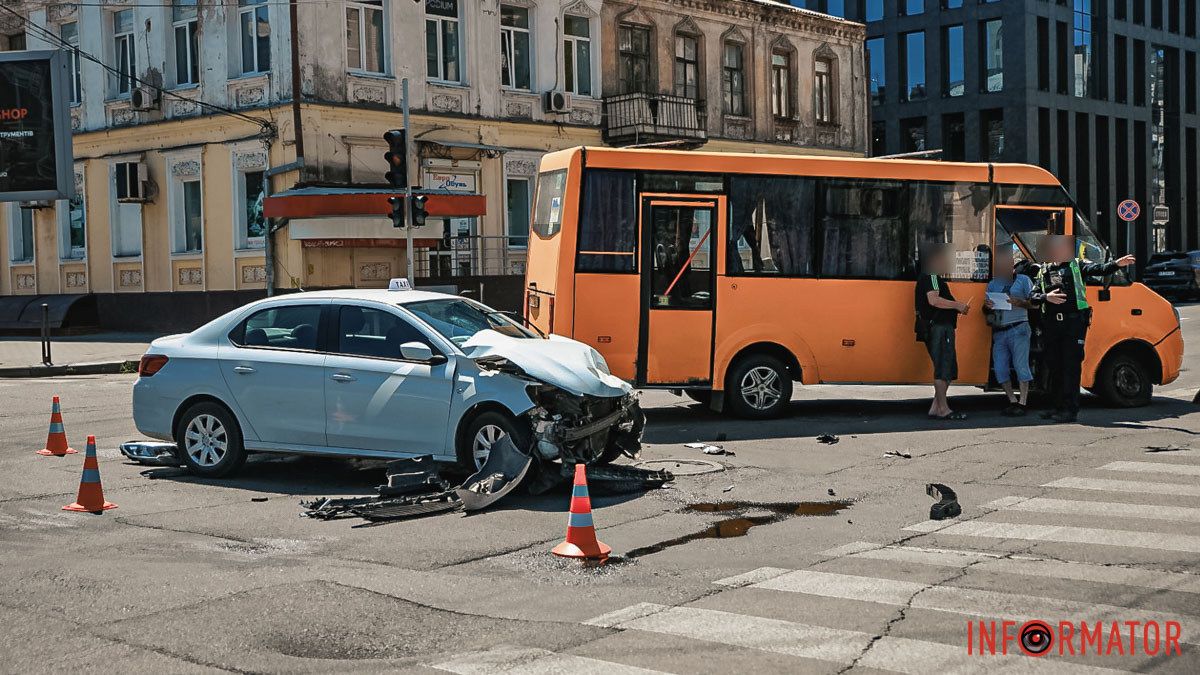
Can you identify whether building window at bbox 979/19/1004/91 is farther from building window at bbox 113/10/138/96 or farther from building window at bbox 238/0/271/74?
building window at bbox 113/10/138/96

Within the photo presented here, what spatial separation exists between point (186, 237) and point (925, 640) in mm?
28429

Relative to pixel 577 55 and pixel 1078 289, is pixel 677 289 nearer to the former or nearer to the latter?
pixel 1078 289

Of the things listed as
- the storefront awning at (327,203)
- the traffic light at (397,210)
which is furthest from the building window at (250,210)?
the traffic light at (397,210)

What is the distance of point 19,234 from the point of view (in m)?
35.7

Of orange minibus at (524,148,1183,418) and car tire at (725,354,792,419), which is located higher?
orange minibus at (524,148,1183,418)

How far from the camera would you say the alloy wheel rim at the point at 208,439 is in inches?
423

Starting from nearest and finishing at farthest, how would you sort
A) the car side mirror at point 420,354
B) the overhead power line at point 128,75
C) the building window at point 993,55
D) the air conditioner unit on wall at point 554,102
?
1. the car side mirror at point 420,354
2. the overhead power line at point 128,75
3. the air conditioner unit on wall at point 554,102
4. the building window at point 993,55

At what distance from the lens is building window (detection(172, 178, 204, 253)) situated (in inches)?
1223

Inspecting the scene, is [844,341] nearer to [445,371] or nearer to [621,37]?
[445,371]

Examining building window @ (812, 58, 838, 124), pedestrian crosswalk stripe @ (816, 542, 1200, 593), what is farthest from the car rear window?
building window @ (812, 58, 838, 124)

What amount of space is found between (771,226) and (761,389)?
6.04ft

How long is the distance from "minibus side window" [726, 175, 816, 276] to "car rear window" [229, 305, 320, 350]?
540cm

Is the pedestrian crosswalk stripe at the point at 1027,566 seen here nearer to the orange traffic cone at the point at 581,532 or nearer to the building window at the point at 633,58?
the orange traffic cone at the point at 581,532

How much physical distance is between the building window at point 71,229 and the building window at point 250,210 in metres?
6.35
